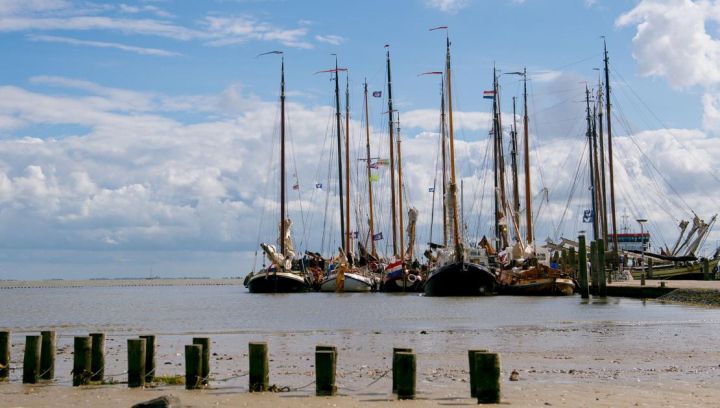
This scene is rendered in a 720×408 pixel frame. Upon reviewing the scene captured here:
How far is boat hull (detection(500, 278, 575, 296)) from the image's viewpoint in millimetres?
66250

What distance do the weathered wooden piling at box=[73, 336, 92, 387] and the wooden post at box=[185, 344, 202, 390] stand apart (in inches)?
102

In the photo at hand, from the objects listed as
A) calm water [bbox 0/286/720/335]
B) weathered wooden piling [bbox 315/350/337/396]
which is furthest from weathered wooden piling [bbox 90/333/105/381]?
calm water [bbox 0/286/720/335]

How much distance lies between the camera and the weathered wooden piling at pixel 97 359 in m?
20.4

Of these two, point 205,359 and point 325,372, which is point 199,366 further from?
point 325,372

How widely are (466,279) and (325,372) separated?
49.1 metres

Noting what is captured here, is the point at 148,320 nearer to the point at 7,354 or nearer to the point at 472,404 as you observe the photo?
the point at 7,354

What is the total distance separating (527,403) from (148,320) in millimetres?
34564

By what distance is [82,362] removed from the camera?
2041 centimetres

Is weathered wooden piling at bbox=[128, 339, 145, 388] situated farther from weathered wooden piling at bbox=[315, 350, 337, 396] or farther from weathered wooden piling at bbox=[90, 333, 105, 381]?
weathered wooden piling at bbox=[315, 350, 337, 396]

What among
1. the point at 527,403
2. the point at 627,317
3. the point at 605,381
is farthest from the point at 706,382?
the point at 627,317

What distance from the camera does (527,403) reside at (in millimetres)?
16797

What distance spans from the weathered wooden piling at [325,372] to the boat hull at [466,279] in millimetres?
48631

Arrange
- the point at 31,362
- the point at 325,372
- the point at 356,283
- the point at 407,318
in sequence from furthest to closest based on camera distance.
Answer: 1. the point at 356,283
2. the point at 407,318
3. the point at 31,362
4. the point at 325,372

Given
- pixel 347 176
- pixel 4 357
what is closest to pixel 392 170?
pixel 347 176
